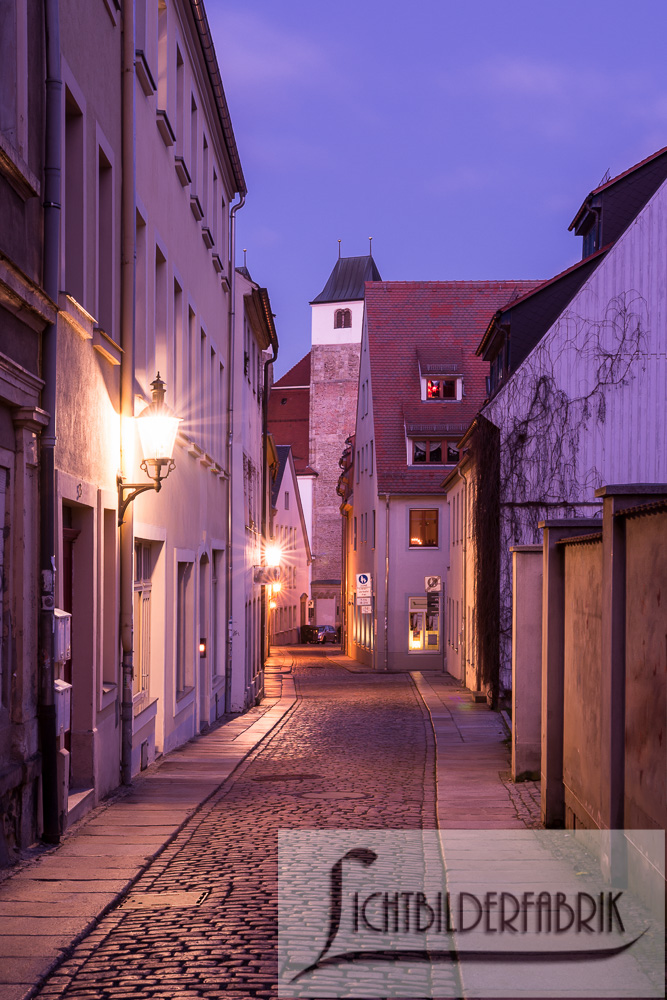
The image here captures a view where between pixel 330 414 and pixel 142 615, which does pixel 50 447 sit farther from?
pixel 330 414

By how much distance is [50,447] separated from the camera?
839 centimetres

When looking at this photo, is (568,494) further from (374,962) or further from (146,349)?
(374,962)

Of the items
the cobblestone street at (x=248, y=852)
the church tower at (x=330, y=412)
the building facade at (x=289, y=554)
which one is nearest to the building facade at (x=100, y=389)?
the cobblestone street at (x=248, y=852)

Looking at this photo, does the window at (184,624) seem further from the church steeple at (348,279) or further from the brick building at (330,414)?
the church steeple at (348,279)

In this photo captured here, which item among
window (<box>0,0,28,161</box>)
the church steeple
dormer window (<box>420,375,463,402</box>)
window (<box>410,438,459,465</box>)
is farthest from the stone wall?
window (<box>0,0,28,161</box>)

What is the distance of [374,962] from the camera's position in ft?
19.1

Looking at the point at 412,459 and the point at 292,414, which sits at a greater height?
the point at 292,414

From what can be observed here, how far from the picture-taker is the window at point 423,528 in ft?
139

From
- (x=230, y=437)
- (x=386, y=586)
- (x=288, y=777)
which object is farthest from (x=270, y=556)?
(x=288, y=777)

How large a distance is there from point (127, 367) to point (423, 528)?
3147cm

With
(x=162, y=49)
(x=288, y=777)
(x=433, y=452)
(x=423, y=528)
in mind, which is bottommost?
(x=288, y=777)

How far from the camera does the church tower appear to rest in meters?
79.9

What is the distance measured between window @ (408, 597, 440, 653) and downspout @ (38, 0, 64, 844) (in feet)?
112

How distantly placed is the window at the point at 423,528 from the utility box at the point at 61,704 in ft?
111
